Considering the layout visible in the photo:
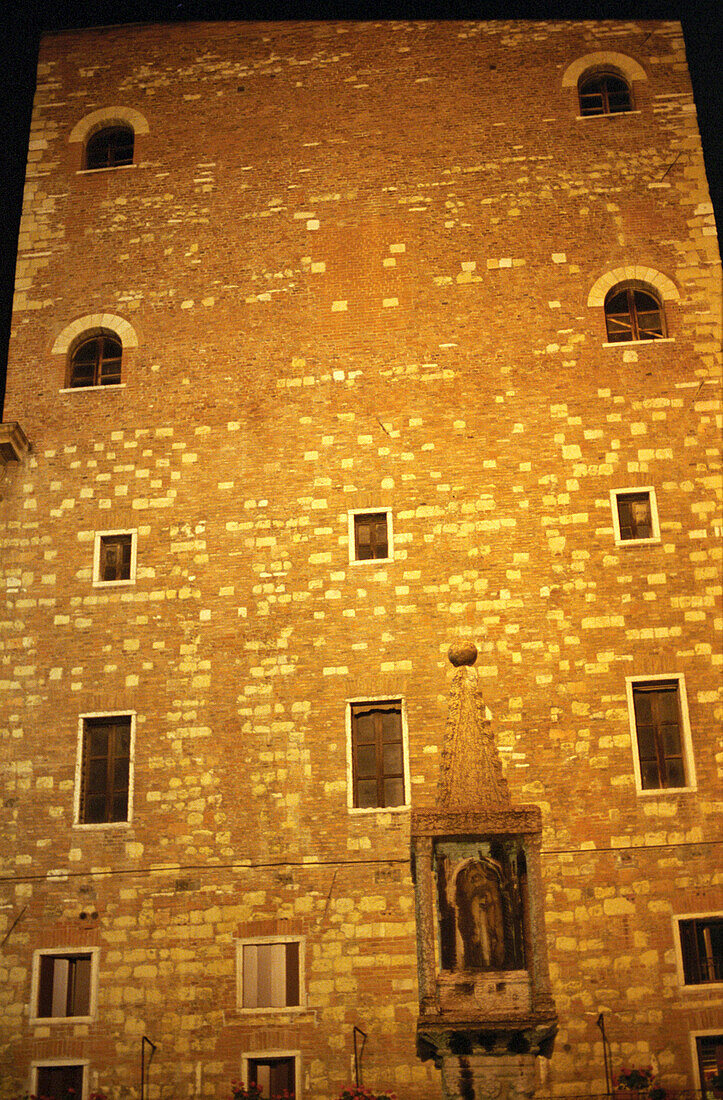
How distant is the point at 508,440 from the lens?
17750 mm

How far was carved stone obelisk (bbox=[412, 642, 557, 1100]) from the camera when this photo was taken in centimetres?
1478

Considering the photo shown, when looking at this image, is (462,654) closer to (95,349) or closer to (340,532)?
(340,532)

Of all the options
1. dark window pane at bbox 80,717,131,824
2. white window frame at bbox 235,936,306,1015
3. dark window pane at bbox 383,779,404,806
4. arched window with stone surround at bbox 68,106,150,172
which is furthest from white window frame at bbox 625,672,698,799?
arched window with stone surround at bbox 68,106,150,172

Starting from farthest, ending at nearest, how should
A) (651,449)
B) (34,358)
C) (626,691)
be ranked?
(34,358) → (651,449) → (626,691)

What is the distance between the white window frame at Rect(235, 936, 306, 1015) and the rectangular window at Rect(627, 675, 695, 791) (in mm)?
5006

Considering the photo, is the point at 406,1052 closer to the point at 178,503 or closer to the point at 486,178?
the point at 178,503

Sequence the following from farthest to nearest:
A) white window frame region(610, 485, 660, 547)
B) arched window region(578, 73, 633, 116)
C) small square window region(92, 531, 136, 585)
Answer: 1. arched window region(578, 73, 633, 116)
2. small square window region(92, 531, 136, 585)
3. white window frame region(610, 485, 660, 547)

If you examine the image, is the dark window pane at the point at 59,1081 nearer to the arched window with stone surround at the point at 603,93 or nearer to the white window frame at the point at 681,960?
the white window frame at the point at 681,960

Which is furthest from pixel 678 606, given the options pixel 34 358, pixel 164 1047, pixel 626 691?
pixel 34 358

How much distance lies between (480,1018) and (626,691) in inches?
185

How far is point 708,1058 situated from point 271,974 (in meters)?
5.64

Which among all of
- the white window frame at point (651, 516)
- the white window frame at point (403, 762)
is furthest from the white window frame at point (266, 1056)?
the white window frame at point (651, 516)

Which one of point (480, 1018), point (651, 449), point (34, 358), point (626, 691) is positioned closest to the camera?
point (480, 1018)

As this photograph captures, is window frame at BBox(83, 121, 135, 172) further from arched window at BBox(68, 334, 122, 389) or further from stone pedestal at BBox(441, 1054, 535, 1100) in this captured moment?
stone pedestal at BBox(441, 1054, 535, 1100)
